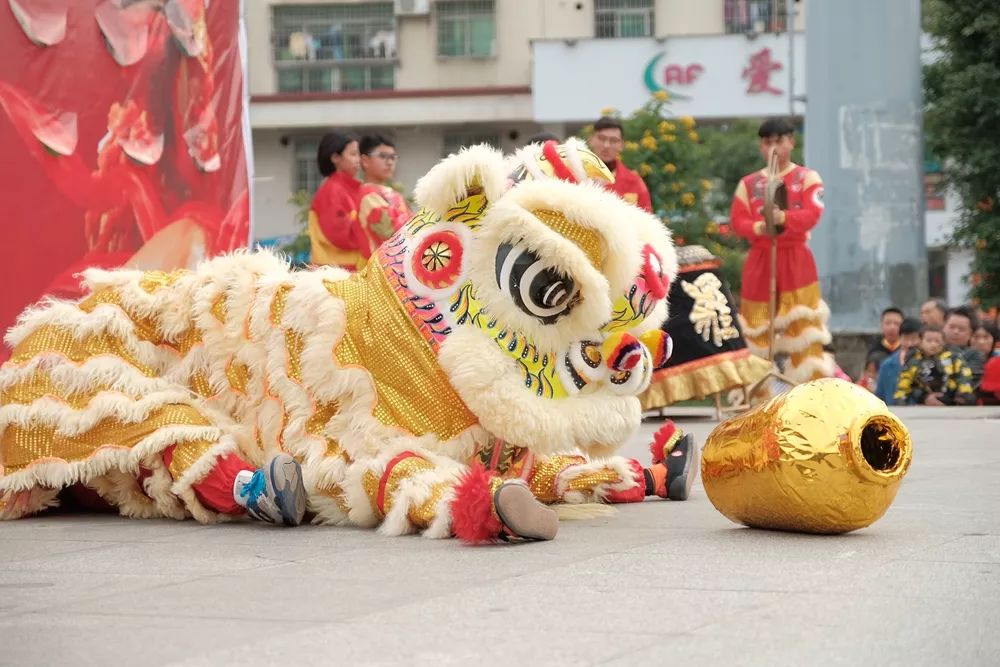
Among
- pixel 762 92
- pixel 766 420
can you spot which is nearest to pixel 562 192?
pixel 766 420

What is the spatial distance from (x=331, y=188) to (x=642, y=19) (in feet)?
75.2

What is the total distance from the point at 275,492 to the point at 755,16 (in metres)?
26.7

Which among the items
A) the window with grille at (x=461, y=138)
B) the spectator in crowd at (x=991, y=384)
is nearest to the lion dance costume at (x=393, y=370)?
the spectator in crowd at (x=991, y=384)

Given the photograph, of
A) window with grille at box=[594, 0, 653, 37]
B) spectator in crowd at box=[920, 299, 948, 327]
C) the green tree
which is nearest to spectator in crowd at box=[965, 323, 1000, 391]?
spectator in crowd at box=[920, 299, 948, 327]

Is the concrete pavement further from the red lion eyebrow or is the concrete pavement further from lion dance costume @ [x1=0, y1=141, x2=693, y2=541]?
the red lion eyebrow

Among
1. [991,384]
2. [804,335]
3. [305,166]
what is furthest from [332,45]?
[991,384]

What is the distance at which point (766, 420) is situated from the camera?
4.18m

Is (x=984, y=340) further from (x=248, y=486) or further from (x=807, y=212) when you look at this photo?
(x=248, y=486)

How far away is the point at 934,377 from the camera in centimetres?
1049

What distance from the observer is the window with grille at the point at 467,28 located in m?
30.7

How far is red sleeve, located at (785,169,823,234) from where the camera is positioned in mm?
9672

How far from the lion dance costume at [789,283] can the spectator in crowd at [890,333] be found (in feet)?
7.13

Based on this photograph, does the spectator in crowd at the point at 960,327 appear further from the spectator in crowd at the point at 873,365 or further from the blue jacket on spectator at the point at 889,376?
the spectator in crowd at the point at 873,365

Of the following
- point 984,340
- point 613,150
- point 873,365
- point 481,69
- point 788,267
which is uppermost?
point 481,69
